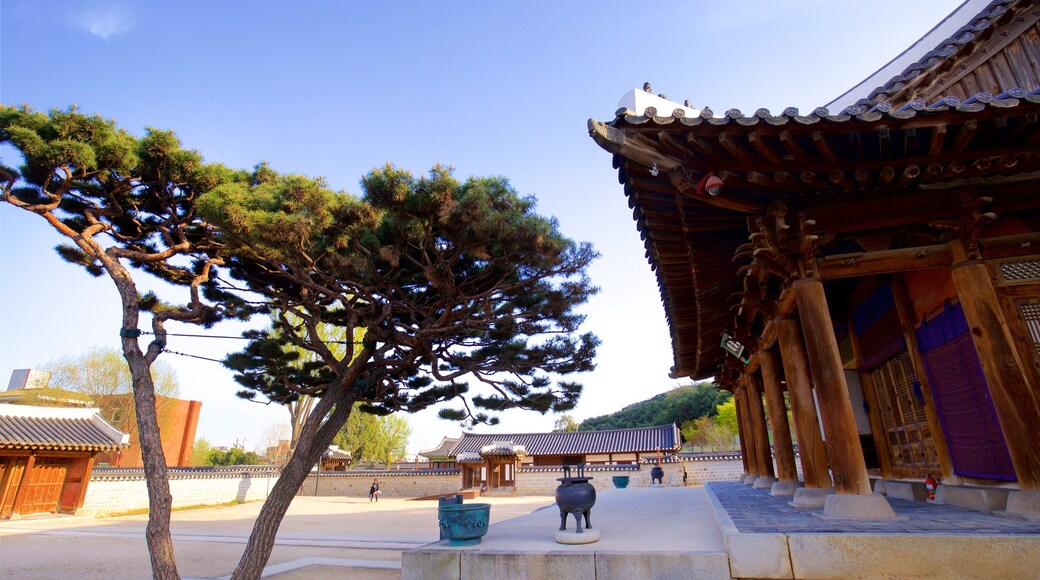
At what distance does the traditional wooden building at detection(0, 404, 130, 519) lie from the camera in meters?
17.5

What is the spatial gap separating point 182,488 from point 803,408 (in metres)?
29.3

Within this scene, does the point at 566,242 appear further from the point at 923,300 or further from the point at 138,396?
the point at 138,396

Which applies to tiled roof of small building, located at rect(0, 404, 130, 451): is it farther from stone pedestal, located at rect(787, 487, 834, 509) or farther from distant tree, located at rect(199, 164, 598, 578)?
stone pedestal, located at rect(787, 487, 834, 509)

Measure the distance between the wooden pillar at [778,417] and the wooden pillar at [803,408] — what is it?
1288mm

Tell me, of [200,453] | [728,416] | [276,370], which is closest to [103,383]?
[200,453]

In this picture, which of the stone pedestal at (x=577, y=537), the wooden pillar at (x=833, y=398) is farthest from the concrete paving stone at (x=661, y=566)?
the wooden pillar at (x=833, y=398)

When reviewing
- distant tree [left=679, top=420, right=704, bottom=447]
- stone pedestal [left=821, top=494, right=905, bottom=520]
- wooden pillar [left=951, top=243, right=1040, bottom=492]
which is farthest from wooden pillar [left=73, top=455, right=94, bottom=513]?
distant tree [left=679, top=420, right=704, bottom=447]

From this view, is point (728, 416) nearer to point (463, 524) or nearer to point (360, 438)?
point (360, 438)

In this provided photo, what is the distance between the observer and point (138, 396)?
7199 mm

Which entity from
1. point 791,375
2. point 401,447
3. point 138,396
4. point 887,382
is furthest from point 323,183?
point 401,447

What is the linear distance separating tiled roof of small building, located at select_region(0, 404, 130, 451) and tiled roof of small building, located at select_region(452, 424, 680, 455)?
19.2 meters

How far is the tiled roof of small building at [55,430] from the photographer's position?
17.5 metres

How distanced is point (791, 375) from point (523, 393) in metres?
5.42

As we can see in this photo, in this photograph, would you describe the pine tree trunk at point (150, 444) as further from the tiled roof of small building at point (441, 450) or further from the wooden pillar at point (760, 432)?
the tiled roof of small building at point (441, 450)
